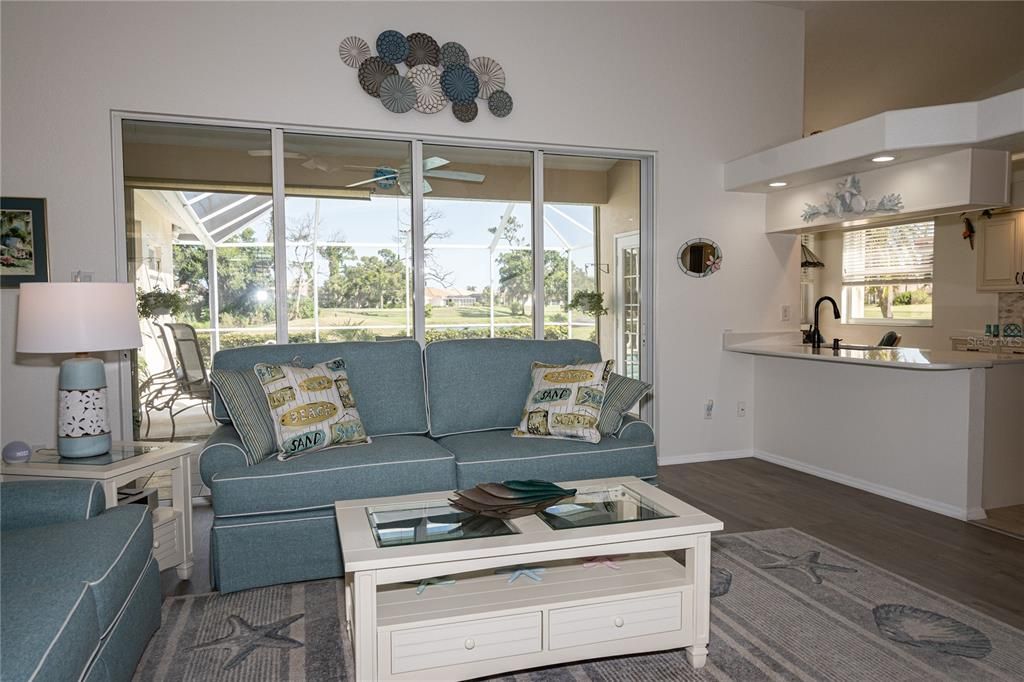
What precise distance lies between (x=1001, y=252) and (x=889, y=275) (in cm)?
136

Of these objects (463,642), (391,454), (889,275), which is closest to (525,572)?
(463,642)

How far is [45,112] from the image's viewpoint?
3521 millimetres

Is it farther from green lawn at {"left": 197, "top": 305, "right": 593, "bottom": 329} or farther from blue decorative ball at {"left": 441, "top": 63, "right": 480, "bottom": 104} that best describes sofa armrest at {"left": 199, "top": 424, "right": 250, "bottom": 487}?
blue decorative ball at {"left": 441, "top": 63, "right": 480, "bottom": 104}

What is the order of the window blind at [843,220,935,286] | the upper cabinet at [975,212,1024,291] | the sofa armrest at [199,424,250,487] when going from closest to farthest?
the sofa armrest at [199,424,250,487], the upper cabinet at [975,212,1024,291], the window blind at [843,220,935,286]

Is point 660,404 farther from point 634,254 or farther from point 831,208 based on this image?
point 831,208

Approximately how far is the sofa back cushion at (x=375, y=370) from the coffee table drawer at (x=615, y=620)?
167 centimetres

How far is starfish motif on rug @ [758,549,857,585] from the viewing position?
280 centimetres

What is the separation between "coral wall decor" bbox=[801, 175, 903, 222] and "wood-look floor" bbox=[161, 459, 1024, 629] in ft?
5.63

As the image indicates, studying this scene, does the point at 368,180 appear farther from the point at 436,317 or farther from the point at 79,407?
the point at 79,407

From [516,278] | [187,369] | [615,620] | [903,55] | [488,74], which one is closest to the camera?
[615,620]

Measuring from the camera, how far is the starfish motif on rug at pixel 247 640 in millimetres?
2199

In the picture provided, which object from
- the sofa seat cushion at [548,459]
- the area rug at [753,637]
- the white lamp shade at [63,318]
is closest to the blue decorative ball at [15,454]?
the white lamp shade at [63,318]

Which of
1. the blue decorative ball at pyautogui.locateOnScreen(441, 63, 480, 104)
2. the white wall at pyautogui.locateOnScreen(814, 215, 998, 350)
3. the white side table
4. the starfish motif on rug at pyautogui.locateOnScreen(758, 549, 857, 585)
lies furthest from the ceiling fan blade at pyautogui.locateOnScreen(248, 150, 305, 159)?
the white wall at pyautogui.locateOnScreen(814, 215, 998, 350)

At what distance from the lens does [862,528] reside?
336 centimetres
